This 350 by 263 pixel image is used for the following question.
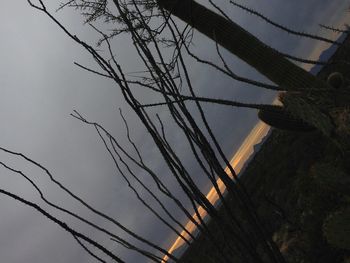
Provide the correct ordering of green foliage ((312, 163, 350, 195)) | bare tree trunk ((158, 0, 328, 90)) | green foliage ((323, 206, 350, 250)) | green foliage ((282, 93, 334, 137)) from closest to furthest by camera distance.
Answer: green foliage ((282, 93, 334, 137))
green foliage ((323, 206, 350, 250))
bare tree trunk ((158, 0, 328, 90))
green foliage ((312, 163, 350, 195))

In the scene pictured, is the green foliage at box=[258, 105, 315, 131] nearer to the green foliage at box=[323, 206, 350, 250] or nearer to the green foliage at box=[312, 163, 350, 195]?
the green foliage at box=[312, 163, 350, 195]

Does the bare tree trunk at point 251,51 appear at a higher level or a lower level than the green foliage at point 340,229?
higher

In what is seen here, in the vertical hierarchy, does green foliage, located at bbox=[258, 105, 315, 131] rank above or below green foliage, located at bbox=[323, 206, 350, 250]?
above

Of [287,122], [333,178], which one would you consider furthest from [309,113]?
[287,122]

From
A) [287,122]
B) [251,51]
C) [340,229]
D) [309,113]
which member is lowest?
[340,229]

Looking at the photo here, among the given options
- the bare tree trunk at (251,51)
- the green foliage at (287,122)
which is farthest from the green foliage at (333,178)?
the bare tree trunk at (251,51)

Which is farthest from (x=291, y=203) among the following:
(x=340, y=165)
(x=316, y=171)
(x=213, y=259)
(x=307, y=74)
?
(x=213, y=259)

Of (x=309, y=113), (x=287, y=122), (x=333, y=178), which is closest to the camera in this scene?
(x=309, y=113)

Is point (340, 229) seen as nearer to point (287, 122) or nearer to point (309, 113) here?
point (309, 113)

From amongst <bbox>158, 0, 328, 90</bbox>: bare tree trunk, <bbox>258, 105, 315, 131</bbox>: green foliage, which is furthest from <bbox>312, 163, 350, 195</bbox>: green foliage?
<bbox>158, 0, 328, 90</bbox>: bare tree trunk

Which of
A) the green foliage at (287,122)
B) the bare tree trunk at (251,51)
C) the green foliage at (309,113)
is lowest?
the green foliage at (309,113)

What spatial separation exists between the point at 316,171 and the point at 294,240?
260cm

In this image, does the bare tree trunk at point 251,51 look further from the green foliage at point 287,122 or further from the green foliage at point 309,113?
the green foliage at point 287,122

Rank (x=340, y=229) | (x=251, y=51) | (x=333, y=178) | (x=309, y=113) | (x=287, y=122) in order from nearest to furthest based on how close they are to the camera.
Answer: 1. (x=309, y=113)
2. (x=340, y=229)
3. (x=251, y=51)
4. (x=333, y=178)
5. (x=287, y=122)
